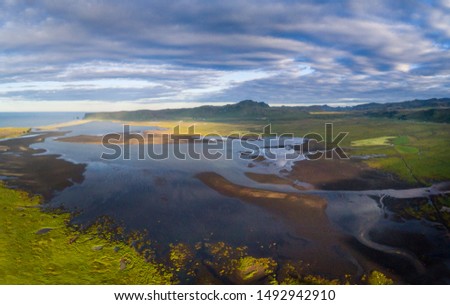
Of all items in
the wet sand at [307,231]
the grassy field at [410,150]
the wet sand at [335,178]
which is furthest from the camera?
the grassy field at [410,150]

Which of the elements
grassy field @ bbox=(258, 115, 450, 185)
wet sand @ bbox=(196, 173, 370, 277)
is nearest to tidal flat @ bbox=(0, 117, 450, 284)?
wet sand @ bbox=(196, 173, 370, 277)

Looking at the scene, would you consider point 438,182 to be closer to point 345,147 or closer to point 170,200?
point 345,147

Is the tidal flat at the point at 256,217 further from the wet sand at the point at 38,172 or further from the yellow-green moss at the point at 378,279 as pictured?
the wet sand at the point at 38,172

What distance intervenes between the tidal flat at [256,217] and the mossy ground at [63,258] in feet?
1.20

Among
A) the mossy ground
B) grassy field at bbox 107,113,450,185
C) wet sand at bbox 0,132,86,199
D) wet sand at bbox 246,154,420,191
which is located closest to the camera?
the mossy ground

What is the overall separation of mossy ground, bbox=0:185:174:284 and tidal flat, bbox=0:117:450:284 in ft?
1.20

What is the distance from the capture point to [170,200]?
34781mm

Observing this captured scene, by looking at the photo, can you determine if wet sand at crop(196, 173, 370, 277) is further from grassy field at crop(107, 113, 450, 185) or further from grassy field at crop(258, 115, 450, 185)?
grassy field at crop(258, 115, 450, 185)

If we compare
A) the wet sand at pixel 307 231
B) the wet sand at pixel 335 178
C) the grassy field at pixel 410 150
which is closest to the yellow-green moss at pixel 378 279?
the wet sand at pixel 307 231

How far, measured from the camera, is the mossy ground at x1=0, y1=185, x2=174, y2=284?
19.3 m

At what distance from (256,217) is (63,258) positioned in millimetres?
16412

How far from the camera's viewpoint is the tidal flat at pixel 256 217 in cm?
2125

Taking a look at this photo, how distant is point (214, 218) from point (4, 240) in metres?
16.8

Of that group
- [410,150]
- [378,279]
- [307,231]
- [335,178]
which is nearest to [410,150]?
[410,150]
